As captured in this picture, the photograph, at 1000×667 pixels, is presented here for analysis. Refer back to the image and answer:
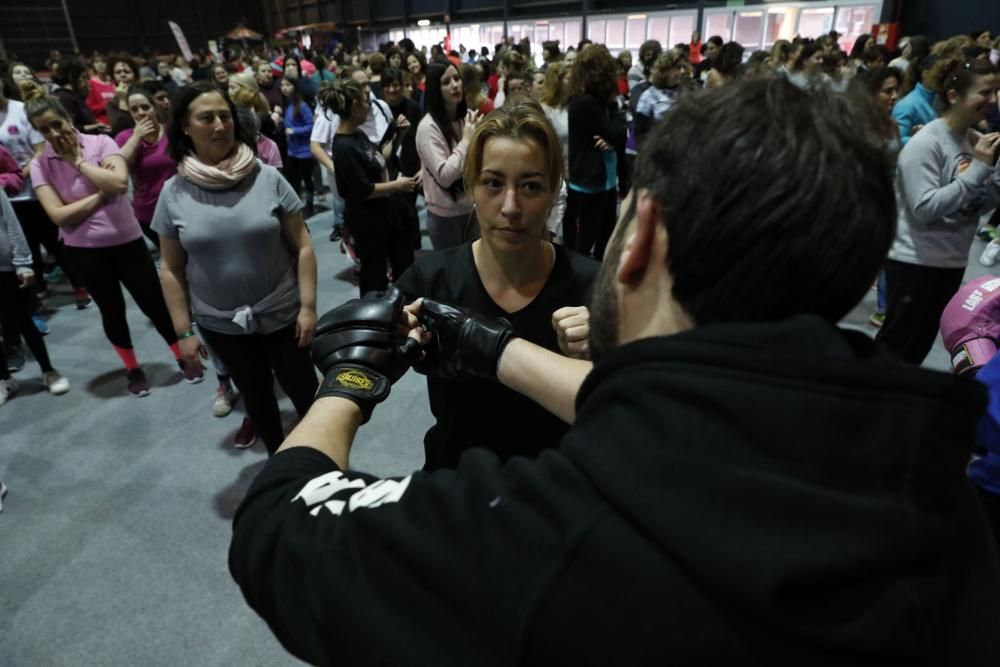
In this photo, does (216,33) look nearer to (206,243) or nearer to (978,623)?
(206,243)

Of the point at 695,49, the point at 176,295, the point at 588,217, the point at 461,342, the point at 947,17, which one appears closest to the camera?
the point at 461,342

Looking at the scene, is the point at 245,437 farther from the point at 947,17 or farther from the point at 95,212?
the point at 947,17

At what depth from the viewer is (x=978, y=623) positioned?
530 millimetres

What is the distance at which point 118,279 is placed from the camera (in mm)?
3471

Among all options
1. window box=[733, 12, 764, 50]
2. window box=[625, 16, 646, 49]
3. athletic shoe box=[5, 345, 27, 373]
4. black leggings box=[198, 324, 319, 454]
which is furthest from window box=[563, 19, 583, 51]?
black leggings box=[198, 324, 319, 454]

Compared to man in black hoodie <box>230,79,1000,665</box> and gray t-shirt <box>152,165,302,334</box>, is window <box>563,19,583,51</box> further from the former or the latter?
man in black hoodie <box>230,79,1000,665</box>

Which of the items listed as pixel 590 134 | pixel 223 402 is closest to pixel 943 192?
pixel 590 134

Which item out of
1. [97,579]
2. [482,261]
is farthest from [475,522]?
[97,579]

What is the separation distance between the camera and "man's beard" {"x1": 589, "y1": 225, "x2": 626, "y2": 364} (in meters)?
0.72

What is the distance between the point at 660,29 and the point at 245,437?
13204 millimetres

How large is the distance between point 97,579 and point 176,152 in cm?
174

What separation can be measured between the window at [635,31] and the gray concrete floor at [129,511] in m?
11.2

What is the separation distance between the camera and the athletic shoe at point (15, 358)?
12.9ft

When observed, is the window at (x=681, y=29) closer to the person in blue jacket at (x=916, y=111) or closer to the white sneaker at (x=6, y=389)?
the person in blue jacket at (x=916, y=111)
